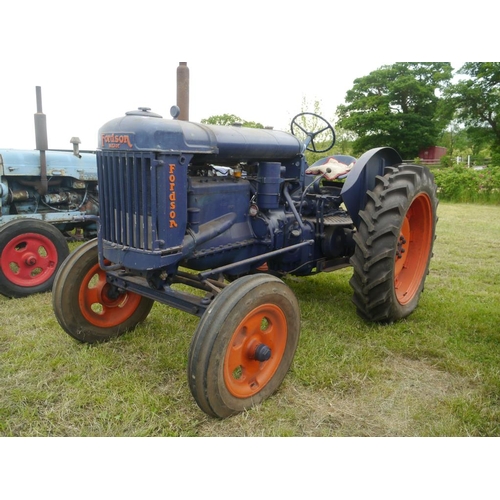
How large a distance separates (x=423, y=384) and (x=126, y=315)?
2200mm

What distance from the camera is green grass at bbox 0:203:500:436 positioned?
7.93ft

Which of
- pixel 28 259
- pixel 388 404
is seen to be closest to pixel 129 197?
pixel 388 404

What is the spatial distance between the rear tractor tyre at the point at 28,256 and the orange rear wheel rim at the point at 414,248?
342cm

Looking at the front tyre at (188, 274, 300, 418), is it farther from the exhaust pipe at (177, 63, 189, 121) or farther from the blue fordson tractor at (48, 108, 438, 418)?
the exhaust pipe at (177, 63, 189, 121)

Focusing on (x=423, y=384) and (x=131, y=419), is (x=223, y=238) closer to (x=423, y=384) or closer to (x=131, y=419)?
(x=131, y=419)

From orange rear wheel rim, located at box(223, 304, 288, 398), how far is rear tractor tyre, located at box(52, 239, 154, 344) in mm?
1172

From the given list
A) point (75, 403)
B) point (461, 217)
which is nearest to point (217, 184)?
point (75, 403)

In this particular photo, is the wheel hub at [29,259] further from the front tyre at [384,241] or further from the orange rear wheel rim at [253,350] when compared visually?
the front tyre at [384,241]

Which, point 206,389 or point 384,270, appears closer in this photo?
point 206,389

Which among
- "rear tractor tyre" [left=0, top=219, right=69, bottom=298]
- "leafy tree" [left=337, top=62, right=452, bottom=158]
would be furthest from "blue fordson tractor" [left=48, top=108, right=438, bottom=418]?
"leafy tree" [left=337, top=62, right=452, bottom=158]

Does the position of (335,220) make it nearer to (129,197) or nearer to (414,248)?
(414,248)

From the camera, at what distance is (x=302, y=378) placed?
2885 mm

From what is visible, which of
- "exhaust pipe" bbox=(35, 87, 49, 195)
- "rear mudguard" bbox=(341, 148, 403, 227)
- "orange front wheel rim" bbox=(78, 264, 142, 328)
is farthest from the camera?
"exhaust pipe" bbox=(35, 87, 49, 195)

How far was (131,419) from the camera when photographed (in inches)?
94.7
